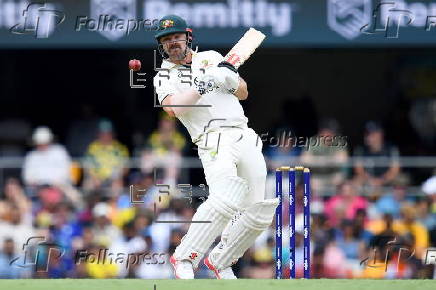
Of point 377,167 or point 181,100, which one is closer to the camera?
point 181,100

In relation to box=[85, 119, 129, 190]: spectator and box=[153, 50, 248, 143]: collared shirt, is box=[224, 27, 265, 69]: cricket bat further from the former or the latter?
box=[85, 119, 129, 190]: spectator

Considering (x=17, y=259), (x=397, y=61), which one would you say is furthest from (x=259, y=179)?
(x=397, y=61)

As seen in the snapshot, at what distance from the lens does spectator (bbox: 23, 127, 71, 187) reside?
42.5 feet

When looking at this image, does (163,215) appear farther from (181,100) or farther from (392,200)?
(181,100)

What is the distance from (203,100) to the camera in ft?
27.9

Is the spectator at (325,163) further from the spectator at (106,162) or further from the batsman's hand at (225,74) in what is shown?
the batsman's hand at (225,74)

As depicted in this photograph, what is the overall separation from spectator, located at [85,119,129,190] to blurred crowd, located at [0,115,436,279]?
0.01 meters

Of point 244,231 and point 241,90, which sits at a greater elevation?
point 241,90

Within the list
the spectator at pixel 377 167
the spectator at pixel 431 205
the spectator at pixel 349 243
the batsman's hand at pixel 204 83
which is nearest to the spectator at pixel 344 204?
the spectator at pixel 349 243

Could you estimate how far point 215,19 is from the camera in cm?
1337

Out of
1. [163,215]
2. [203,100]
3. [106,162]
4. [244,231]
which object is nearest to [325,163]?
[163,215]

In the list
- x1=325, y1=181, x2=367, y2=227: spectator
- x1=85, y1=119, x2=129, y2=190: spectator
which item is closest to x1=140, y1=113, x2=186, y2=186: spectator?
x1=85, y1=119, x2=129, y2=190: spectator

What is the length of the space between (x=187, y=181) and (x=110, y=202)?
0.89 m

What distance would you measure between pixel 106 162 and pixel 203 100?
15.9ft
